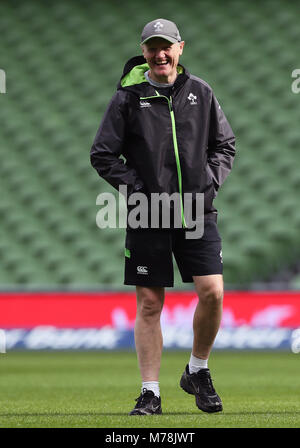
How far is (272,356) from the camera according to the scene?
9.86m

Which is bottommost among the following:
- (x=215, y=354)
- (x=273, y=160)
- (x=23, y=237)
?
(x=215, y=354)

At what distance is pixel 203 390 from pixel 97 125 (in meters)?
9.97

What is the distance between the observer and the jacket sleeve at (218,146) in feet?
16.7

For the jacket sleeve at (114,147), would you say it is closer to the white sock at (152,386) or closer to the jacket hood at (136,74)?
the jacket hood at (136,74)

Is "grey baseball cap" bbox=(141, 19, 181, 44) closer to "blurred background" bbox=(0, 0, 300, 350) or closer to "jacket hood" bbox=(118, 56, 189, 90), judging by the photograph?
"jacket hood" bbox=(118, 56, 189, 90)

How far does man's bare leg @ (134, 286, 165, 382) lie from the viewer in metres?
4.91

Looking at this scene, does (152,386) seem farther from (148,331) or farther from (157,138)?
(157,138)

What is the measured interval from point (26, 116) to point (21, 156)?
85 centimetres

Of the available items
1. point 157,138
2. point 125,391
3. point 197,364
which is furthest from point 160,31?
point 125,391

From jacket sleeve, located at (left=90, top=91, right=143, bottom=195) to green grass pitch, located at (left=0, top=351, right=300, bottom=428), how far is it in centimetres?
115

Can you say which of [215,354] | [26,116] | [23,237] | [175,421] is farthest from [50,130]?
[175,421]

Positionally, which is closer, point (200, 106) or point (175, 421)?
point (175, 421)

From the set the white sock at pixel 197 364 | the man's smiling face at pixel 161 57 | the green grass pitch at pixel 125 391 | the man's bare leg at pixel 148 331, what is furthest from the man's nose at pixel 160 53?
the green grass pitch at pixel 125 391

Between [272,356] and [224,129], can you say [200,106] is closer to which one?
[224,129]
